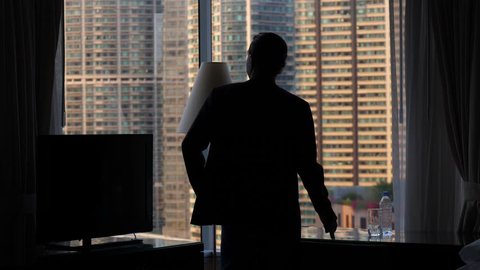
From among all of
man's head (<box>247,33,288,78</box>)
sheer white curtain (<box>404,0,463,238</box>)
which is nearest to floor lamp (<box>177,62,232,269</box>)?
sheer white curtain (<box>404,0,463,238</box>)

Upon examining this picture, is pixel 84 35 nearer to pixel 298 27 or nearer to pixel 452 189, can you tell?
pixel 298 27

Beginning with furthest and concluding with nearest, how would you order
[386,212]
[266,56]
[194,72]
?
[194,72], [386,212], [266,56]

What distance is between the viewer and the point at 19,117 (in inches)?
146

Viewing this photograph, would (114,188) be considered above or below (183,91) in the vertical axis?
below

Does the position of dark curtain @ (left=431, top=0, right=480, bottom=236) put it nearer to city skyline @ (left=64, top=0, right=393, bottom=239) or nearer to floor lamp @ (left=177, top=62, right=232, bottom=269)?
city skyline @ (left=64, top=0, right=393, bottom=239)

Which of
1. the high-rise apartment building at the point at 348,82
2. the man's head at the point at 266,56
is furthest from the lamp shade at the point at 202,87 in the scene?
the man's head at the point at 266,56

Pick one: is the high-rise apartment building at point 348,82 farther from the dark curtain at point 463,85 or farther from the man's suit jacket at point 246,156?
the man's suit jacket at point 246,156

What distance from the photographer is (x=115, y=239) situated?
3.86m

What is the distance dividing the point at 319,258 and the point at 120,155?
1114 mm

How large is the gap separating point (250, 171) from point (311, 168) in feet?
0.94

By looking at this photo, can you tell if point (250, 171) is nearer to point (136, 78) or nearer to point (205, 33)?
point (136, 78)

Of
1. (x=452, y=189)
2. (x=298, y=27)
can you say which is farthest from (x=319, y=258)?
(x=298, y=27)

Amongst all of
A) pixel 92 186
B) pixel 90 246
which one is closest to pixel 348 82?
pixel 92 186

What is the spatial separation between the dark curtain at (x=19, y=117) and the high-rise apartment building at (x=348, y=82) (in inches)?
62.9
